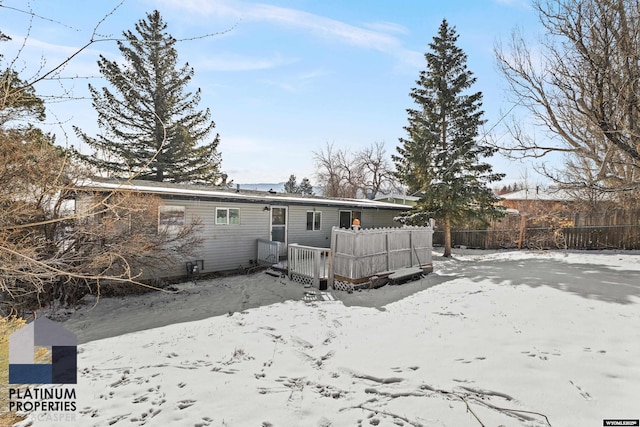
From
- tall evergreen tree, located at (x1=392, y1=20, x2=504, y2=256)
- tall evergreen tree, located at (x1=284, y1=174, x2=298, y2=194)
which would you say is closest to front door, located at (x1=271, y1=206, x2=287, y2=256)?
tall evergreen tree, located at (x1=392, y1=20, x2=504, y2=256)

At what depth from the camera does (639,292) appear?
6.45 metres

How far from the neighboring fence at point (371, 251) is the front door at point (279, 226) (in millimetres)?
3789

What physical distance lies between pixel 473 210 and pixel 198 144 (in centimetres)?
1777

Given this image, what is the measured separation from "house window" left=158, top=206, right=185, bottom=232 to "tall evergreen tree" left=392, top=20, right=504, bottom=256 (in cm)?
1021

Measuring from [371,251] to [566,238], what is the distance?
11859 mm

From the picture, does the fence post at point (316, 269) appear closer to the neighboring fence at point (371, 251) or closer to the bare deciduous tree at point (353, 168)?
the neighboring fence at point (371, 251)

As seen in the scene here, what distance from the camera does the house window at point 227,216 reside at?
33.8ft

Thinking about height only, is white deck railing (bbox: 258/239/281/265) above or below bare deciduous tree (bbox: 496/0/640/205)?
below

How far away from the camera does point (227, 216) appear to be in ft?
34.5

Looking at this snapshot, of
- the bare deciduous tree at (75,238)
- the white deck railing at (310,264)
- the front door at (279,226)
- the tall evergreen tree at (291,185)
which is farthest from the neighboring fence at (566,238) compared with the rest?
the tall evergreen tree at (291,185)

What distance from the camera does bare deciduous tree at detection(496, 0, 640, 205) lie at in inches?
304

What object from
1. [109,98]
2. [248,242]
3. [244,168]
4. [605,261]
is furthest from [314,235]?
[109,98]

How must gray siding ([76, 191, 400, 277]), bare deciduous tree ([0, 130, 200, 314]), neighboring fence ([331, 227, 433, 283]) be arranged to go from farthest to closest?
gray siding ([76, 191, 400, 277]) < neighboring fence ([331, 227, 433, 283]) < bare deciduous tree ([0, 130, 200, 314])

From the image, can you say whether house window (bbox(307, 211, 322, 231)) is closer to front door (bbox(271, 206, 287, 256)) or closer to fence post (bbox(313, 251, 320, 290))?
front door (bbox(271, 206, 287, 256))
